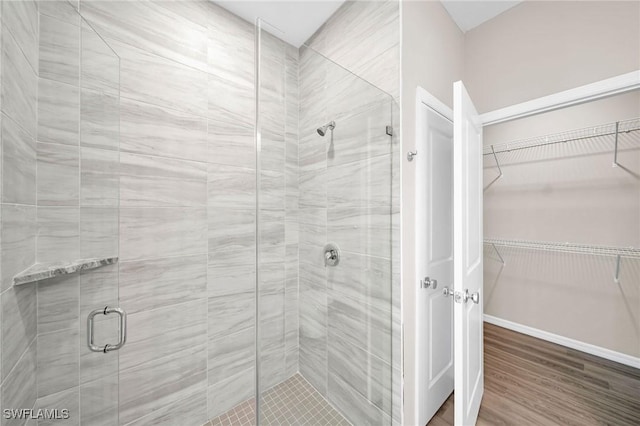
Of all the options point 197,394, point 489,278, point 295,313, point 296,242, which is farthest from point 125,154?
point 489,278

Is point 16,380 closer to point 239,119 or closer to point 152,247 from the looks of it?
point 152,247

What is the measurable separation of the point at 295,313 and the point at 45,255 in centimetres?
84

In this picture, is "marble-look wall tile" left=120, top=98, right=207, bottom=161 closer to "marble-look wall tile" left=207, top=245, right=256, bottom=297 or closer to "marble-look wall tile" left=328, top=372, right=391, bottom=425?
"marble-look wall tile" left=207, top=245, right=256, bottom=297

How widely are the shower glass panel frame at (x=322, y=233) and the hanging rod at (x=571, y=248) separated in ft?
6.51

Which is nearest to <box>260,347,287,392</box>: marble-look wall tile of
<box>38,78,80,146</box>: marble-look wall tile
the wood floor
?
<box>38,78,80,146</box>: marble-look wall tile

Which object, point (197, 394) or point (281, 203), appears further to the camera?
point (197, 394)

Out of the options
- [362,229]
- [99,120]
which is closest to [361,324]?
[362,229]

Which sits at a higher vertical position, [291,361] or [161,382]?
[291,361]

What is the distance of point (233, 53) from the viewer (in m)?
1.50

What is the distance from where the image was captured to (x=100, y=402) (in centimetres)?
97

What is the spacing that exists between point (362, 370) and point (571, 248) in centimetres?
235

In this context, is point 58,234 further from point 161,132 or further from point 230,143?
point 230,143

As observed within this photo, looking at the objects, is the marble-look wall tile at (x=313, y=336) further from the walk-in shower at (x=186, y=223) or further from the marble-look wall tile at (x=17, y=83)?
the marble-look wall tile at (x=17, y=83)

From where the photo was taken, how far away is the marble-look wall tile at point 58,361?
0.82 metres
